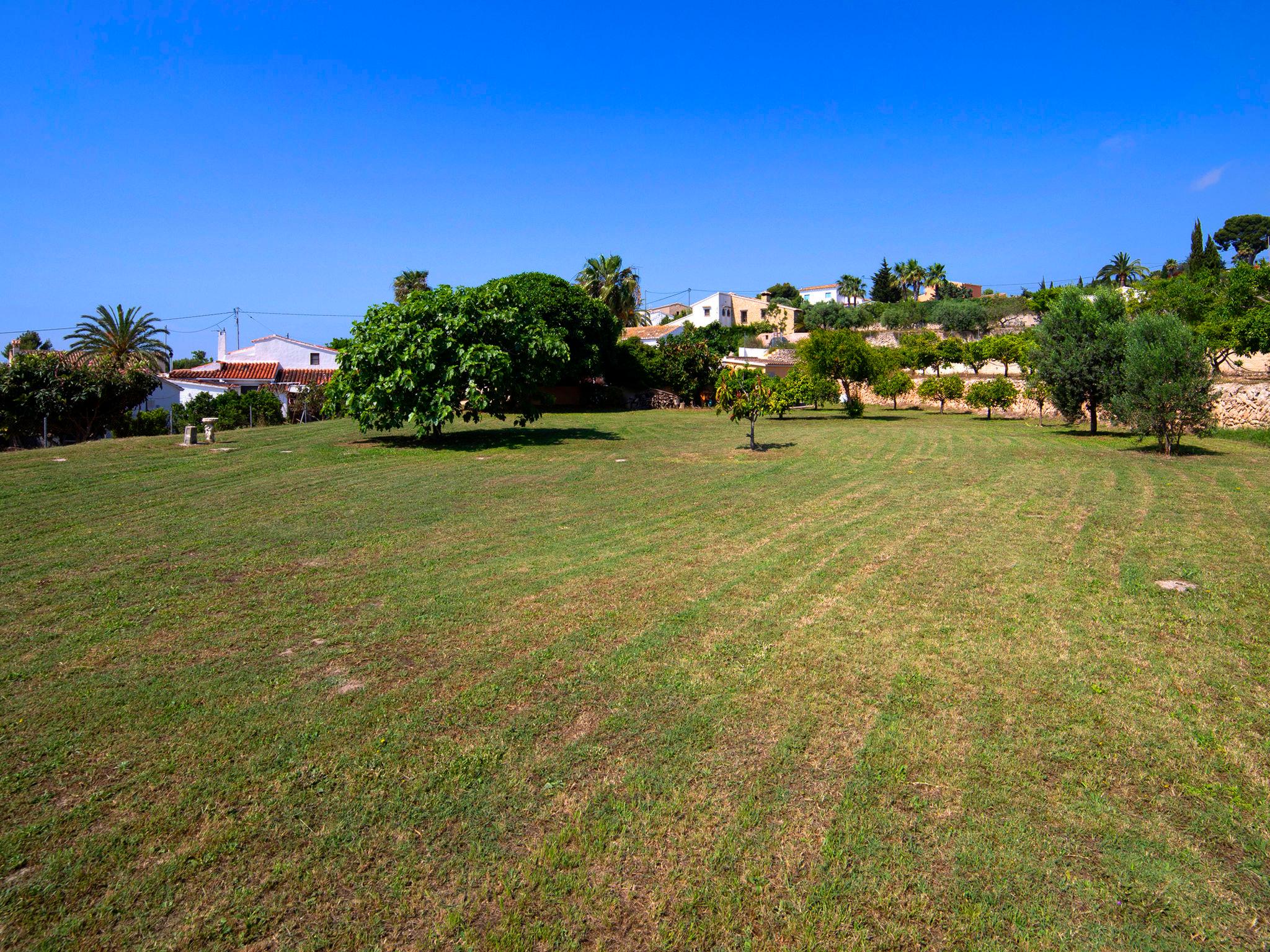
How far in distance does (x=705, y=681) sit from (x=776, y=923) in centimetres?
194

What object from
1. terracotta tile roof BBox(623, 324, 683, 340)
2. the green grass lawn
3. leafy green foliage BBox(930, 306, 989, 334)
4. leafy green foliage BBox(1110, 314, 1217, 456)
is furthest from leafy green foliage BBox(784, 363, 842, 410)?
leafy green foliage BBox(930, 306, 989, 334)

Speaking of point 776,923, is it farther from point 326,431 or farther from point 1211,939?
point 326,431

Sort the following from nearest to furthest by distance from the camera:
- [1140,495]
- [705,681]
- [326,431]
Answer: [705,681], [1140,495], [326,431]

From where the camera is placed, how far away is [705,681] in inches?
183

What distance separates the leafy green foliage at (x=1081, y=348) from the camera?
19.8m


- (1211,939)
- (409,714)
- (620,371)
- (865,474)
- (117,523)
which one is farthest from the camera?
(620,371)

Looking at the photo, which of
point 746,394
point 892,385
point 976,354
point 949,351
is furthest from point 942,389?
point 746,394

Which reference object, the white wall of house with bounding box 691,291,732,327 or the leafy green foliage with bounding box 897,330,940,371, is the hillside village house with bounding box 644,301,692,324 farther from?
the leafy green foliage with bounding box 897,330,940,371

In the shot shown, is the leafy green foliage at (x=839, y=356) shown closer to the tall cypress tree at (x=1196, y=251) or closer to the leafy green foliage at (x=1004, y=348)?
the leafy green foliage at (x=1004, y=348)

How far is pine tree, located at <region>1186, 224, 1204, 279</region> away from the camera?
6122 cm

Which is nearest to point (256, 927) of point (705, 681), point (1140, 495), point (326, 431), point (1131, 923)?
point (705, 681)

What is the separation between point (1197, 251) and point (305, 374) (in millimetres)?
72340

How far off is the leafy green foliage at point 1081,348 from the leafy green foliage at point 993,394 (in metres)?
10.4

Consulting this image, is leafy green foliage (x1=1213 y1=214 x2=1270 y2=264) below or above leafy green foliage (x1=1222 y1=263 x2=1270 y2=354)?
above
